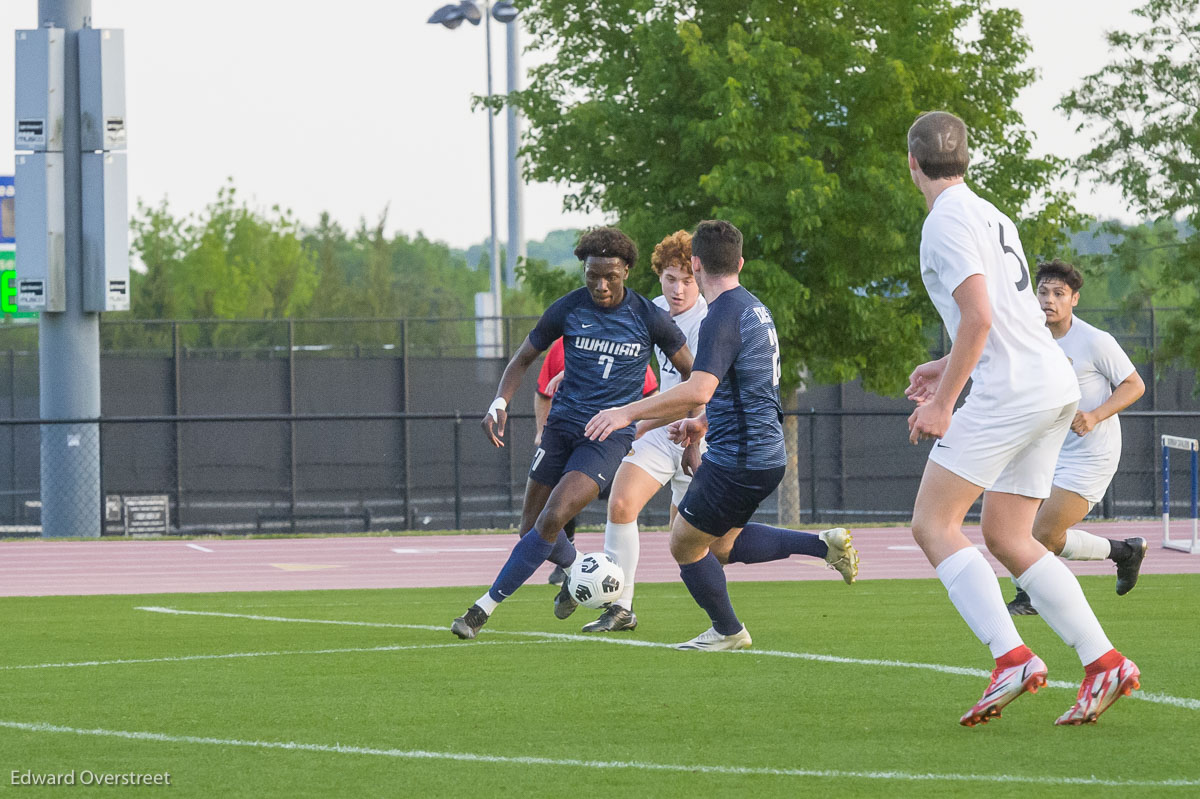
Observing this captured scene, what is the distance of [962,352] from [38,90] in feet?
54.8

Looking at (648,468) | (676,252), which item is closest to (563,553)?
(648,468)

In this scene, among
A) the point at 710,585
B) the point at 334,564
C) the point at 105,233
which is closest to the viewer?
the point at 710,585

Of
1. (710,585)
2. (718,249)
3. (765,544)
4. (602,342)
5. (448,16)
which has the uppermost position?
(448,16)

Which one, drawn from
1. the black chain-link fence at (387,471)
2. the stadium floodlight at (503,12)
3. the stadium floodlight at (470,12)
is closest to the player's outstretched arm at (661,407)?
the black chain-link fence at (387,471)

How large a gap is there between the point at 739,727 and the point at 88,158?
1632 cm

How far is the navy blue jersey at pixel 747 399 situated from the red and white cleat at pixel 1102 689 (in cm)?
199

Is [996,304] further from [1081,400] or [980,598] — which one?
[1081,400]

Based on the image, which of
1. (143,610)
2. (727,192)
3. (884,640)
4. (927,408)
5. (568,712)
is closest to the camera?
(927,408)

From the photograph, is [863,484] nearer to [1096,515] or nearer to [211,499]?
[1096,515]

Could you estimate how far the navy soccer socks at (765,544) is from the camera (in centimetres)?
839

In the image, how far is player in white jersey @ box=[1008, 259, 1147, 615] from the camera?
30.3 ft

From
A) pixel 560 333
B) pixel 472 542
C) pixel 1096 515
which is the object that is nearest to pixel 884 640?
pixel 560 333

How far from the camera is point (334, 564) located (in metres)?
15.4

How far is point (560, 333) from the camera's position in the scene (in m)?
8.91
